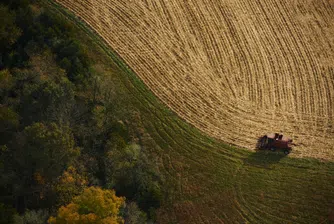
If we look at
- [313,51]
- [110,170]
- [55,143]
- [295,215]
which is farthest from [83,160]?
[313,51]

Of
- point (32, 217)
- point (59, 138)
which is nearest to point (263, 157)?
point (59, 138)

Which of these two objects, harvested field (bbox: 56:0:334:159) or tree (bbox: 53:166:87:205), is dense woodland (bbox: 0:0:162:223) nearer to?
tree (bbox: 53:166:87:205)

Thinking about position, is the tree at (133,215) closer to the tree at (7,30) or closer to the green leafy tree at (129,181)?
the green leafy tree at (129,181)

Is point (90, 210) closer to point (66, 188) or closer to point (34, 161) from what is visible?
point (66, 188)

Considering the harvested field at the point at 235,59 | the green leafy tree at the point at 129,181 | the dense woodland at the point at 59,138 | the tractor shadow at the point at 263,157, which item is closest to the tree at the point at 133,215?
the dense woodland at the point at 59,138

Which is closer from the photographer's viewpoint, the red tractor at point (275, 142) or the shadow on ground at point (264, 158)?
the red tractor at point (275, 142)

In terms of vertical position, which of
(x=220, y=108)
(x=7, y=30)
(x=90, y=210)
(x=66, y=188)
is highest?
(x=220, y=108)
